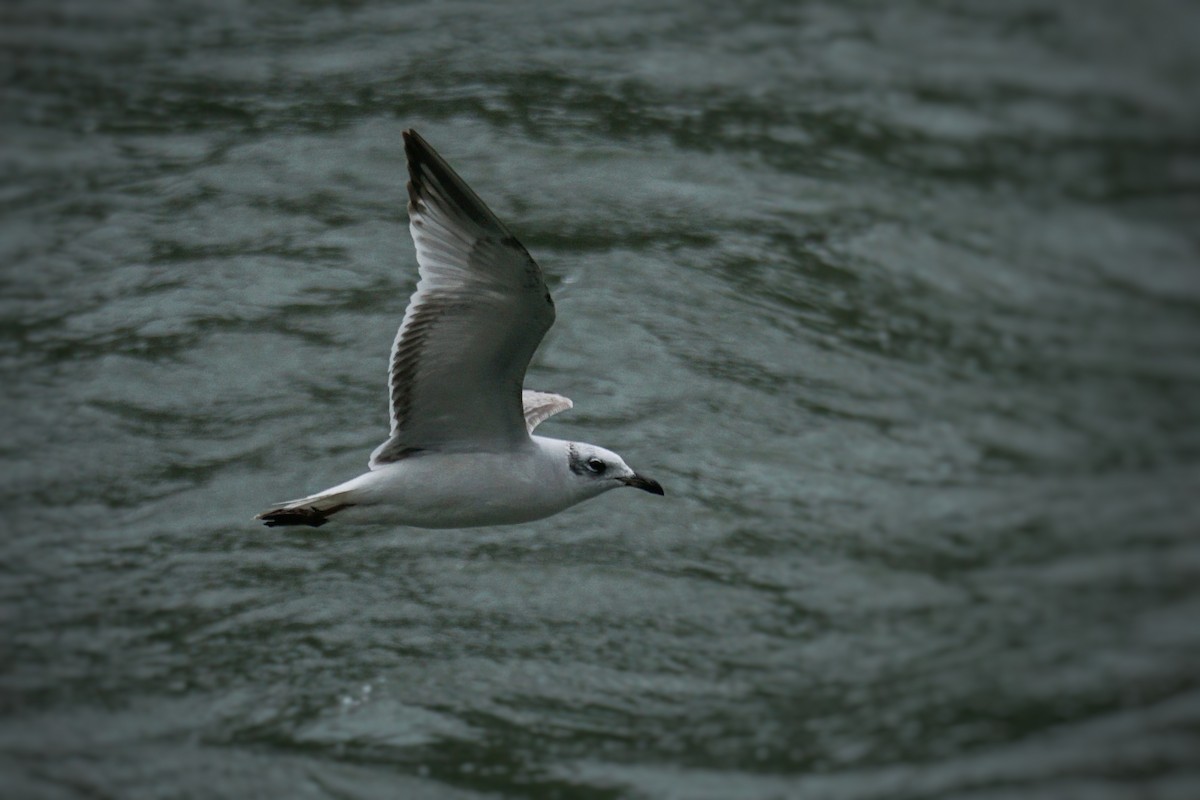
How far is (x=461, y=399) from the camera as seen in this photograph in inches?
273

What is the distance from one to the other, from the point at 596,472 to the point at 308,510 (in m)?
1.31

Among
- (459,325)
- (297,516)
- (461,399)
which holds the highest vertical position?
(459,325)

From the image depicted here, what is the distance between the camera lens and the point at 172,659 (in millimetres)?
8234

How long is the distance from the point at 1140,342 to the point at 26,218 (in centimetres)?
872

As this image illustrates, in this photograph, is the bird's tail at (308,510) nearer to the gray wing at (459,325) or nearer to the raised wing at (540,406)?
the gray wing at (459,325)

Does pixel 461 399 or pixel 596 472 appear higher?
pixel 461 399

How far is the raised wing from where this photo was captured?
7.81 m

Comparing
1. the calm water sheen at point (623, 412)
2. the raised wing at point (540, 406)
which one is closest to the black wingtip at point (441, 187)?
the raised wing at point (540, 406)

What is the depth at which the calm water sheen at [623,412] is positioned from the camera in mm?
8141

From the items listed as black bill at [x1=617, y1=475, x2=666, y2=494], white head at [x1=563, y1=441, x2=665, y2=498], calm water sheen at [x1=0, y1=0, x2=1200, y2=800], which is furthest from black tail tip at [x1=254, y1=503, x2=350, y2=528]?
calm water sheen at [x1=0, y1=0, x2=1200, y2=800]

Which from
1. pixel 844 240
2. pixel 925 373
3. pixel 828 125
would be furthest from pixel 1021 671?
pixel 828 125

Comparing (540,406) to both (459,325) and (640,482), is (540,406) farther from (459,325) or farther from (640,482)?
(459,325)

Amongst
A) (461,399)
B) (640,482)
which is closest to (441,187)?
(461,399)

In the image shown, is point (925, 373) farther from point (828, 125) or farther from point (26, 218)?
point (26, 218)
